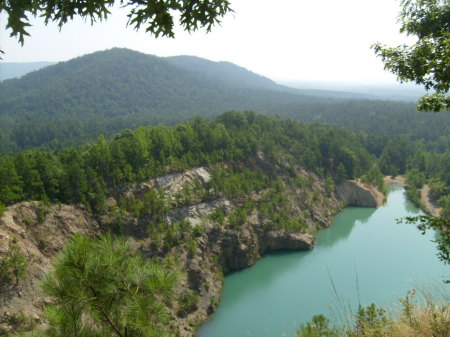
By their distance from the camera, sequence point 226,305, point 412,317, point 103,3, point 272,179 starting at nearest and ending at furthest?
point 103,3, point 412,317, point 226,305, point 272,179

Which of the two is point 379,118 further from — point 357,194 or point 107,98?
point 107,98

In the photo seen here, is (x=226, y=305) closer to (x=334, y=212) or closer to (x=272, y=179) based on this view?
(x=272, y=179)

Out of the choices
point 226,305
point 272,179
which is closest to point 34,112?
point 272,179

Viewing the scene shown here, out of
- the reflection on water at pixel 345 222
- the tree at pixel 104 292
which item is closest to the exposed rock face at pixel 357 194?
the reflection on water at pixel 345 222

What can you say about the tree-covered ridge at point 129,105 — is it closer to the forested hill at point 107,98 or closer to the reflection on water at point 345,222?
the forested hill at point 107,98

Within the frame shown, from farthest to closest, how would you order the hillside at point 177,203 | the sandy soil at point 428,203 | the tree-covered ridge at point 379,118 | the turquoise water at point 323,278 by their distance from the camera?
1. the tree-covered ridge at point 379,118
2. the sandy soil at point 428,203
3. the turquoise water at point 323,278
4. the hillside at point 177,203

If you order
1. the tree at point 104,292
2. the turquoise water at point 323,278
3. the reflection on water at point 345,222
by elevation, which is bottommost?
the reflection on water at point 345,222
